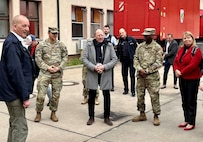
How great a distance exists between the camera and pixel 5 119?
6.22 metres

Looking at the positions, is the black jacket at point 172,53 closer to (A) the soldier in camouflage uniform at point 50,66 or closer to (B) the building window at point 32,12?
(A) the soldier in camouflage uniform at point 50,66

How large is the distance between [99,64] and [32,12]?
356 inches

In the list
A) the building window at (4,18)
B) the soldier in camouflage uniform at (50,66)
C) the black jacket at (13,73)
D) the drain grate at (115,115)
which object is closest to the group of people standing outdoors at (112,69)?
the soldier in camouflage uniform at (50,66)

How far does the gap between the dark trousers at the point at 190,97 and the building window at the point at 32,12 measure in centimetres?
962

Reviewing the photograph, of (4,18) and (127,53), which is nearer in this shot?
(127,53)

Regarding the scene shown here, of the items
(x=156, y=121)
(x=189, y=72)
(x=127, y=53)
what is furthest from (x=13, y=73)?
(x=127, y=53)

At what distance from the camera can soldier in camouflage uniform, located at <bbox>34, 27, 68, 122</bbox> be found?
6.04m

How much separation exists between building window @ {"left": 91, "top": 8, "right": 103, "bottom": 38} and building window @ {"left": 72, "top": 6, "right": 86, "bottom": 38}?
81cm

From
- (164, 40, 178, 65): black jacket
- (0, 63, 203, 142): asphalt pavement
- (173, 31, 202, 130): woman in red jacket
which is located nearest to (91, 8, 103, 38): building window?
(164, 40, 178, 65): black jacket

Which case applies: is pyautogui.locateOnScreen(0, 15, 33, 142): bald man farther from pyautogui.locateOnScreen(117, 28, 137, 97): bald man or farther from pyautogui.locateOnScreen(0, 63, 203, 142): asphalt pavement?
pyautogui.locateOnScreen(117, 28, 137, 97): bald man

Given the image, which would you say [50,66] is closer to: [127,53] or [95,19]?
[127,53]

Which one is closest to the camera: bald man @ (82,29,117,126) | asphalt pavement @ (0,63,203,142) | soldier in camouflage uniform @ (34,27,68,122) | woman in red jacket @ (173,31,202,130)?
asphalt pavement @ (0,63,203,142)

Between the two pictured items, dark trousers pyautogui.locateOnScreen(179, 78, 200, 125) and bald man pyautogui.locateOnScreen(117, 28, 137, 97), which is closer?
dark trousers pyautogui.locateOnScreen(179, 78, 200, 125)

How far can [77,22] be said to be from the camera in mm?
16594
